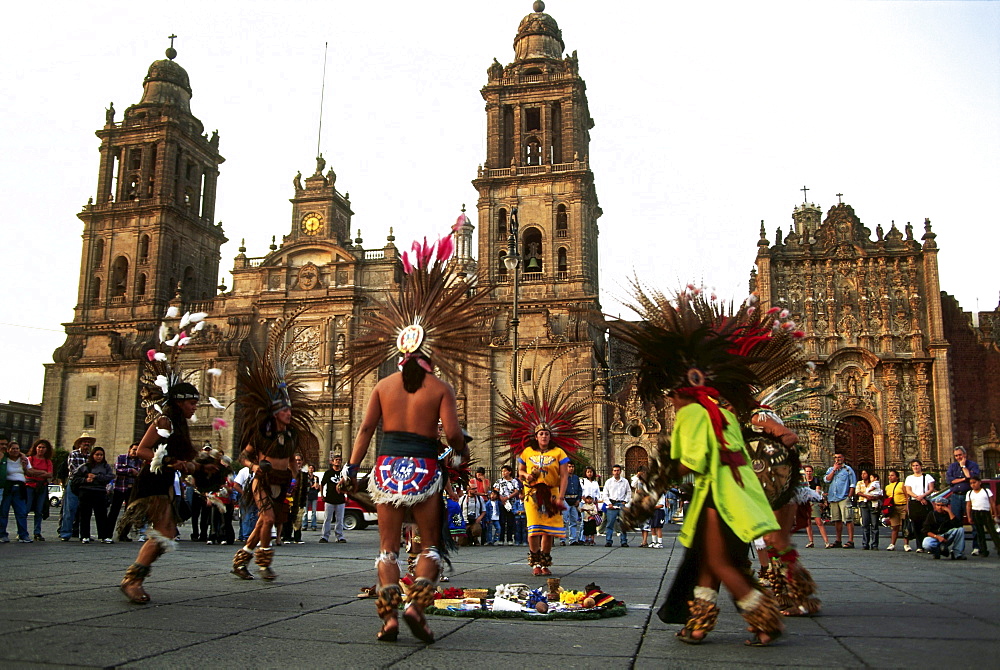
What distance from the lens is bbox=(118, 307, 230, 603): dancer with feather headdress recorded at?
261 inches

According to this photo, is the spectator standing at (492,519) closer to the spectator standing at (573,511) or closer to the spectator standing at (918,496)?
the spectator standing at (573,511)

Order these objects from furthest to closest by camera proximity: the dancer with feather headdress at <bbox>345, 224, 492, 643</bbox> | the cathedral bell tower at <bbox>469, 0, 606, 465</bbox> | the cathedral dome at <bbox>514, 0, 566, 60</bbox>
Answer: the cathedral dome at <bbox>514, 0, 566, 60</bbox> → the cathedral bell tower at <bbox>469, 0, 606, 465</bbox> → the dancer with feather headdress at <bbox>345, 224, 492, 643</bbox>

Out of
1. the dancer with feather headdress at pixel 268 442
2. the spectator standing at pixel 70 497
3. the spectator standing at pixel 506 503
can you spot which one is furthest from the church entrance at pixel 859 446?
the dancer with feather headdress at pixel 268 442

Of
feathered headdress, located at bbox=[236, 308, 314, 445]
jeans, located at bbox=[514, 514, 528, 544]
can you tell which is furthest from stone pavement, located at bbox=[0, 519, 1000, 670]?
jeans, located at bbox=[514, 514, 528, 544]

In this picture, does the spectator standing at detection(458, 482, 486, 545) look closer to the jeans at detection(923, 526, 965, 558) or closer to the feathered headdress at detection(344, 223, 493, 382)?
the jeans at detection(923, 526, 965, 558)

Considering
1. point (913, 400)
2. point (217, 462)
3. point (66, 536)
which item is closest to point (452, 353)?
point (217, 462)

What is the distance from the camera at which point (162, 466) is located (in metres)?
6.86

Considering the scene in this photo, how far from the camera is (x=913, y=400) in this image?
36.5 meters

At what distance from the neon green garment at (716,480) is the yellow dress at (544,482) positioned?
446cm

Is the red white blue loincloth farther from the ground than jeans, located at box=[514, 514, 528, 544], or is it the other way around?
the red white blue loincloth

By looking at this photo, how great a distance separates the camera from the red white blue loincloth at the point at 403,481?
18.1 ft

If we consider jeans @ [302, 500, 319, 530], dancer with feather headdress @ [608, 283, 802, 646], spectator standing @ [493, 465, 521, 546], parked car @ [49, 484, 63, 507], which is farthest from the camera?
parked car @ [49, 484, 63, 507]

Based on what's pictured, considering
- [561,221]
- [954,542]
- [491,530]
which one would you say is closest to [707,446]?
[954,542]

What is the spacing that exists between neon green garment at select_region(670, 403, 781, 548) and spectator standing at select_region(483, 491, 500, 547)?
44.2ft
